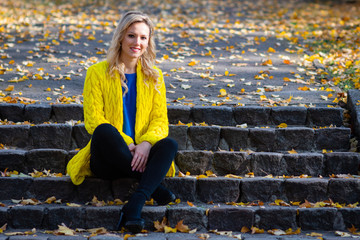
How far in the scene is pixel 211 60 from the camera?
7.55m

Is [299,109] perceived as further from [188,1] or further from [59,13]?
[188,1]

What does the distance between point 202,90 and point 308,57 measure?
7.59ft

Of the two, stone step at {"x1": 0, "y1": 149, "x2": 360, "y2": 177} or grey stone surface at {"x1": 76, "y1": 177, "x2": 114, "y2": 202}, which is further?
stone step at {"x1": 0, "y1": 149, "x2": 360, "y2": 177}

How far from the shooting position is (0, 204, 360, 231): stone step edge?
3666mm

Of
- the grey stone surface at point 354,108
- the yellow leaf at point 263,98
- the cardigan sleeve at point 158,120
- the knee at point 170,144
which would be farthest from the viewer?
the yellow leaf at point 263,98

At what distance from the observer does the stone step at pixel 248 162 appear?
168 inches

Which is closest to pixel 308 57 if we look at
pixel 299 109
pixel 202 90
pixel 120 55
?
pixel 202 90

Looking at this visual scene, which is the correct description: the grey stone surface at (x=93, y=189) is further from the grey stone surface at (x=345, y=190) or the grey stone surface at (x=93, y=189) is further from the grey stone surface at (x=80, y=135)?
the grey stone surface at (x=345, y=190)

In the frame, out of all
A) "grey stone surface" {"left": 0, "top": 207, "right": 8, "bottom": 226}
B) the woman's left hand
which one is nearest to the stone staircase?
"grey stone surface" {"left": 0, "top": 207, "right": 8, "bottom": 226}

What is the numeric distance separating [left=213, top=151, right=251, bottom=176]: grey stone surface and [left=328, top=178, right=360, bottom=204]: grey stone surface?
71 cm

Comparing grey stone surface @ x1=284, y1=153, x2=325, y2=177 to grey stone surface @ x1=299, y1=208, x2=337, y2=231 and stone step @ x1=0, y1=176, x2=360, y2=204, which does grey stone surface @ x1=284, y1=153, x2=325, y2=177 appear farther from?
grey stone surface @ x1=299, y1=208, x2=337, y2=231

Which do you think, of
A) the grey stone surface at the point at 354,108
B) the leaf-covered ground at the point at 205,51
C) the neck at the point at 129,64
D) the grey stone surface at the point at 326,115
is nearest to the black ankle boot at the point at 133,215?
the neck at the point at 129,64

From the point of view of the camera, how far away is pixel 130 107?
408cm

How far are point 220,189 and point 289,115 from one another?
135 centimetres
